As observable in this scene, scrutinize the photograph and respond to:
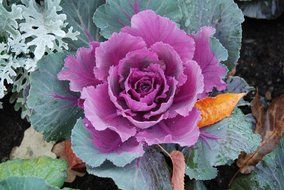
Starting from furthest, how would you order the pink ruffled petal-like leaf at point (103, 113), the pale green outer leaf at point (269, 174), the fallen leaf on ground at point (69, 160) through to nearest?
the fallen leaf on ground at point (69, 160)
the pale green outer leaf at point (269, 174)
the pink ruffled petal-like leaf at point (103, 113)

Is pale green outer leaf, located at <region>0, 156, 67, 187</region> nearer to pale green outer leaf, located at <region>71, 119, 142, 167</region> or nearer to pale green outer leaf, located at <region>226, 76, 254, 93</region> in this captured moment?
pale green outer leaf, located at <region>71, 119, 142, 167</region>

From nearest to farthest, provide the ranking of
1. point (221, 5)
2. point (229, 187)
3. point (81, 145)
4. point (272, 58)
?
1. point (81, 145)
2. point (221, 5)
3. point (229, 187)
4. point (272, 58)

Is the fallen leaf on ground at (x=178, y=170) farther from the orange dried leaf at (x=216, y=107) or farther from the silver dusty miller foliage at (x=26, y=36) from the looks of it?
the silver dusty miller foliage at (x=26, y=36)

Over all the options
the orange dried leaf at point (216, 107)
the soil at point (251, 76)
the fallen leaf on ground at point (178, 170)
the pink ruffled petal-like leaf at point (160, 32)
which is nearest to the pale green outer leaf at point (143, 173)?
the fallen leaf on ground at point (178, 170)

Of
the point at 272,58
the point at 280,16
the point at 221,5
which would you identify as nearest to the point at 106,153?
the point at 221,5

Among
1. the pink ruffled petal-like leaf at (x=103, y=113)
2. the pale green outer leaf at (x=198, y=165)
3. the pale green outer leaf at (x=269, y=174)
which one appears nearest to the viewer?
the pink ruffled petal-like leaf at (x=103, y=113)

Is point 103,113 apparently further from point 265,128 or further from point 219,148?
point 265,128

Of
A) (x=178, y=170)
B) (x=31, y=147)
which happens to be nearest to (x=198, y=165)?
(x=178, y=170)

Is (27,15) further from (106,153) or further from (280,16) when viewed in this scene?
(280,16)
